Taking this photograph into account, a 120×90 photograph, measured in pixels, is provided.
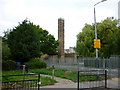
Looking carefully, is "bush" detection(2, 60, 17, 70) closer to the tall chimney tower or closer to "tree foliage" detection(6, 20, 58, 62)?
"tree foliage" detection(6, 20, 58, 62)

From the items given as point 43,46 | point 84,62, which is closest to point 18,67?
point 84,62

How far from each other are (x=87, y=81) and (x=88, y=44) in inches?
1041

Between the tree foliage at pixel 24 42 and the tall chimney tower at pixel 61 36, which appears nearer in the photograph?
the tree foliage at pixel 24 42

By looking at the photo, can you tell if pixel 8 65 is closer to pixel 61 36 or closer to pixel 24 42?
pixel 24 42

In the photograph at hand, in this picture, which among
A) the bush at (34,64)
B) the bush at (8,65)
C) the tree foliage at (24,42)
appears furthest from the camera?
the tree foliage at (24,42)

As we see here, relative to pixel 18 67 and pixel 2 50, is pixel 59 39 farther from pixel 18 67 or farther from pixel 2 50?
pixel 2 50

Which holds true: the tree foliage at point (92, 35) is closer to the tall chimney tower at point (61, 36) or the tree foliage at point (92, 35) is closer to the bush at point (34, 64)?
the tall chimney tower at point (61, 36)

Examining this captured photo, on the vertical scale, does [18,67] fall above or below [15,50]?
below

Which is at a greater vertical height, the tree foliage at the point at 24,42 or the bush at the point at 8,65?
the tree foliage at the point at 24,42

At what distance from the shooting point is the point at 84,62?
790 inches

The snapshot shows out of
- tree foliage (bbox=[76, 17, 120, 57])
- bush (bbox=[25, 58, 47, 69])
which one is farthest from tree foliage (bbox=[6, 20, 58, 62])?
tree foliage (bbox=[76, 17, 120, 57])

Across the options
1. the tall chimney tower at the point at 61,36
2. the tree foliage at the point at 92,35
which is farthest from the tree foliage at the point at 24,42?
the tall chimney tower at the point at 61,36

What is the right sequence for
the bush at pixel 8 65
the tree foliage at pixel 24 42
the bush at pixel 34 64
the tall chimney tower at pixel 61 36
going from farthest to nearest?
1. the tall chimney tower at pixel 61 36
2. the tree foliage at pixel 24 42
3. the bush at pixel 34 64
4. the bush at pixel 8 65

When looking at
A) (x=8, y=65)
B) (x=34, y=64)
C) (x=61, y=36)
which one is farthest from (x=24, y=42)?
(x=61, y=36)
